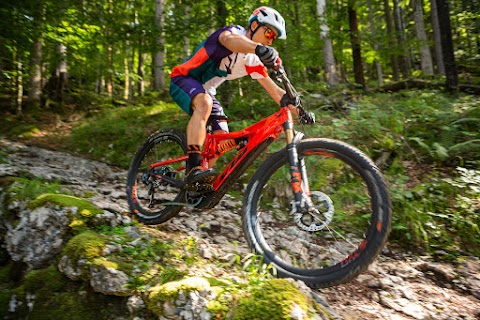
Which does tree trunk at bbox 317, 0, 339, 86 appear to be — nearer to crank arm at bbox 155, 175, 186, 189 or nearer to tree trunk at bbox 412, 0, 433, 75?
tree trunk at bbox 412, 0, 433, 75

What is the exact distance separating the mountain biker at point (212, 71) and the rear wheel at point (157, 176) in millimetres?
522

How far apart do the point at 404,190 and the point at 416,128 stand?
2.49 metres

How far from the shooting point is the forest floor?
9.00 ft

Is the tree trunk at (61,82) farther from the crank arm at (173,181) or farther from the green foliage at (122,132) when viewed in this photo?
the crank arm at (173,181)

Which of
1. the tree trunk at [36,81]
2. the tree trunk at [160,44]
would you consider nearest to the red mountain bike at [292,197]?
the tree trunk at [160,44]

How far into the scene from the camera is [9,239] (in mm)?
3467

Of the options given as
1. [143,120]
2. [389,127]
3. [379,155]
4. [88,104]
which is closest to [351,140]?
[379,155]

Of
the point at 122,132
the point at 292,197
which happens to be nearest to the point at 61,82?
the point at 122,132

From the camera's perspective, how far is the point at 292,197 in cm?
300

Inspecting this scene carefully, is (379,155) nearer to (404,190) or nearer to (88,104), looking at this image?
(404,190)

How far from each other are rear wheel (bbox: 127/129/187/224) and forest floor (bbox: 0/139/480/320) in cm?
21

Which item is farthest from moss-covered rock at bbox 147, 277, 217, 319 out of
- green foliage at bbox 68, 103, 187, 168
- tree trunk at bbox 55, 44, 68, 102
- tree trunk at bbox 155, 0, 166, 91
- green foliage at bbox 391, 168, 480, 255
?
tree trunk at bbox 55, 44, 68, 102

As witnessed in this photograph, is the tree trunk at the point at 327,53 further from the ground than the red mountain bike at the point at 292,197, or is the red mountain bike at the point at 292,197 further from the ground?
the tree trunk at the point at 327,53

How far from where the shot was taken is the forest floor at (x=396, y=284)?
2744mm
